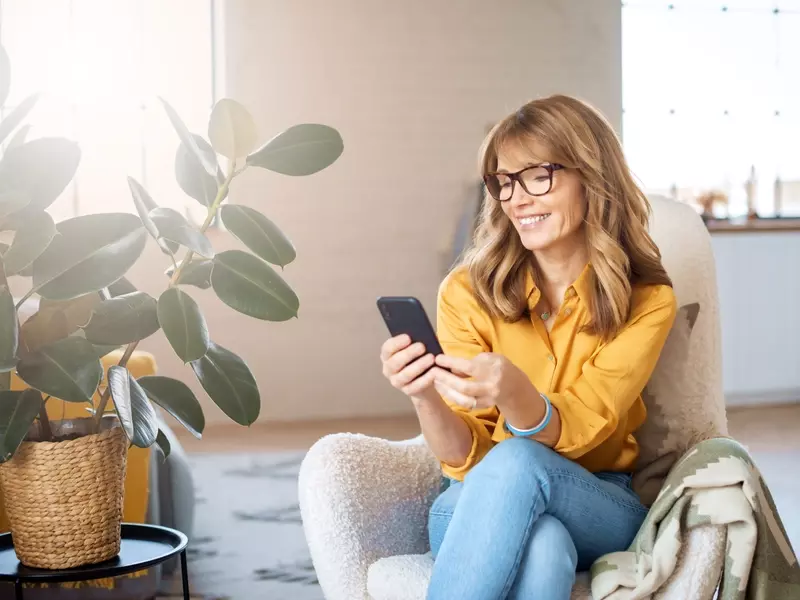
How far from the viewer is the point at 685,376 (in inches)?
64.5

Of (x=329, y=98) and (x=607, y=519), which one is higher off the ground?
(x=329, y=98)

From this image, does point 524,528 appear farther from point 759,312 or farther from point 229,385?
point 759,312

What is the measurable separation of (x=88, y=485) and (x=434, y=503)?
1.64 ft

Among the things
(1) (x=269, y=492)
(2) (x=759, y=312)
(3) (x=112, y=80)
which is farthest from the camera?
(2) (x=759, y=312)

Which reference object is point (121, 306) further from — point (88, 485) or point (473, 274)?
point (473, 274)

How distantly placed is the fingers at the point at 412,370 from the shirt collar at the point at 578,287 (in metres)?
0.34

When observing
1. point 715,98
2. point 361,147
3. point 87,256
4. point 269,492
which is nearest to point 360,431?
point 269,492

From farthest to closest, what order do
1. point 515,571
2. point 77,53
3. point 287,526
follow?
point 77,53 → point 287,526 → point 515,571

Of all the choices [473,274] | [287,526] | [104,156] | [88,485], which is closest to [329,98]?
A: [104,156]

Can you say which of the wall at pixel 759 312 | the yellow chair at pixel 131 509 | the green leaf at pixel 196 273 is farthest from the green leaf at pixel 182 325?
the wall at pixel 759 312

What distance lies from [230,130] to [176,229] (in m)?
0.23

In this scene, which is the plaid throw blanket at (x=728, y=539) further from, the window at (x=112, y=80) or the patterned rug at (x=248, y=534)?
the window at (x=112, y=80)

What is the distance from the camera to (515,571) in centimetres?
127

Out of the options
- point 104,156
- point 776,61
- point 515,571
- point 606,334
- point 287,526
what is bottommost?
point 287,526
